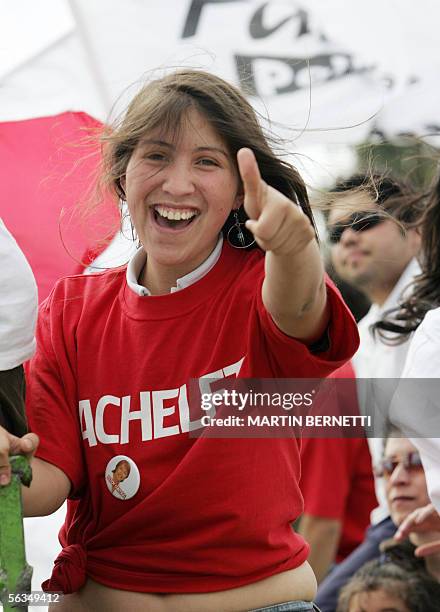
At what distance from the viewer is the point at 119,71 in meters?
5.16

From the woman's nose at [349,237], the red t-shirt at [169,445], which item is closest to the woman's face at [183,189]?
the red t-shirt at [169,445]

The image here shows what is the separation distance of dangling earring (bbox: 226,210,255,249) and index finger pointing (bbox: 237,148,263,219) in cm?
53

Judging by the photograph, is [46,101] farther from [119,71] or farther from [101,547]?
[101,547]

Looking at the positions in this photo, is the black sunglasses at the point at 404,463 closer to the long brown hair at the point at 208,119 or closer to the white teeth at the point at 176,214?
the long brown hair at the point at 208,119

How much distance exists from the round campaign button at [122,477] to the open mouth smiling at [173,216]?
48 centimetres

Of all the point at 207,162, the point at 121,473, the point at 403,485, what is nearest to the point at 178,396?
the point at 121,473

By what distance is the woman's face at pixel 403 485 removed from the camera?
418cm

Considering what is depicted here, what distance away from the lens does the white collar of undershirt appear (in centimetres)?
271

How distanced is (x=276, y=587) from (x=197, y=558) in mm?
174

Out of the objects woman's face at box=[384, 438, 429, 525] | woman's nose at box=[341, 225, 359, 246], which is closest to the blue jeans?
woman's face at box=[384, 438, 429, 525]

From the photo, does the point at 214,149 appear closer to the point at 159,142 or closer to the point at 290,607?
the point at 159,142

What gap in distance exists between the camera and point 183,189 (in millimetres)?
2568

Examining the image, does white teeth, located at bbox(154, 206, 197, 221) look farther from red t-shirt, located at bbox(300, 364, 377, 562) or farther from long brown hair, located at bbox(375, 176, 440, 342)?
red t-shirt, located at bbox(300, 364, 377, 562)

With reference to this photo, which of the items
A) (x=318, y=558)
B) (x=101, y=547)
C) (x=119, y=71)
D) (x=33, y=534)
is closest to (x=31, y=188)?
(x=33, y=534)
